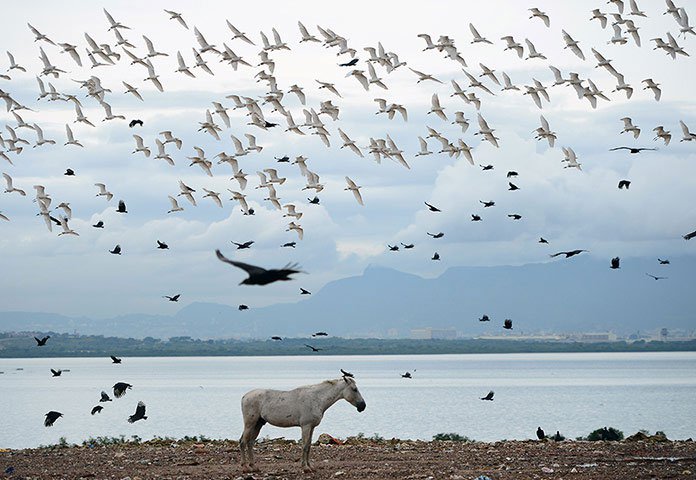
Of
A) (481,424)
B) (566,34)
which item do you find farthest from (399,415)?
(566,34)

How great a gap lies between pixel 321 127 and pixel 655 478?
24469 millimetres

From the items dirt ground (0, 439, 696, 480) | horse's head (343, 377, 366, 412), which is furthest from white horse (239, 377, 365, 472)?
dirt ground (0, 439, 696, 480)

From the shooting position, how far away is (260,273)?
1375 cm

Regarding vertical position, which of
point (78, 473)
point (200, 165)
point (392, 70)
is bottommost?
point (78, 473)

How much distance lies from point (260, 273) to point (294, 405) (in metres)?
6.56

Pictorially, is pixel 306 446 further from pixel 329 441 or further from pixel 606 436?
pixel 606 436

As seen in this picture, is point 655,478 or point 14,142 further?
point 14,142

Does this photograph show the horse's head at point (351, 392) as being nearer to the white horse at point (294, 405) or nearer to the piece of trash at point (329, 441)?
the white horse at point (294, 405)

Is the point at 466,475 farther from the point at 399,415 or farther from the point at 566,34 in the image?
the point at 399,415

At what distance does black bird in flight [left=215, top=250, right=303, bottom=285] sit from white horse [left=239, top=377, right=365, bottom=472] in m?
6.42

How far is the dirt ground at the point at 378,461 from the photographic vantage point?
18.0 m

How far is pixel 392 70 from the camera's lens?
38.7 m

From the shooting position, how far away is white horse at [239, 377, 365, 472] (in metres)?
19.8

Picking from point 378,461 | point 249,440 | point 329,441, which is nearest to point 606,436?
point 329,441
